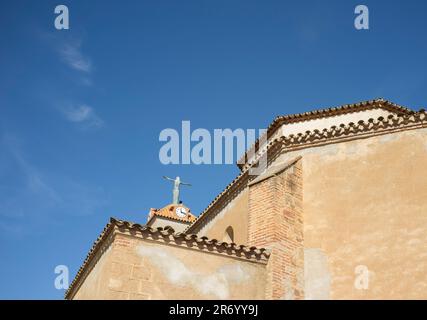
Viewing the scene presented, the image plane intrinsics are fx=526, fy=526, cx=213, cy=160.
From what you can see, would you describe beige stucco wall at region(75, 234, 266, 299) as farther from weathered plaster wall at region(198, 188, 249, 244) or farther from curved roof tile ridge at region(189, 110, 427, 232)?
curved roof tile ridge at region(189, 110, 427, 232)

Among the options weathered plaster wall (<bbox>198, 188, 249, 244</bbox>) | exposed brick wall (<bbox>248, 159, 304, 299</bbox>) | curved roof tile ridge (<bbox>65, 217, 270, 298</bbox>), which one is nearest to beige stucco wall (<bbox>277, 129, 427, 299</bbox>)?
exposed brick wall (<bbox>248, 159, 304, 299</bbox>)

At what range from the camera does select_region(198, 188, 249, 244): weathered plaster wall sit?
1508cm

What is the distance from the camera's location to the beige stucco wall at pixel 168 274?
413 inches

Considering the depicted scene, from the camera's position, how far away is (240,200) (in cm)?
1580

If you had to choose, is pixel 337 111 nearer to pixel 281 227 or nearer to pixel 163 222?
pixel 281 227

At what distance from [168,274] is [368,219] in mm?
4794

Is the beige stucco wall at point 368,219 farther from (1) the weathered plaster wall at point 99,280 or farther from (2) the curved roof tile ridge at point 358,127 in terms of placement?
(1) the weathered plaster wall at point 99,280

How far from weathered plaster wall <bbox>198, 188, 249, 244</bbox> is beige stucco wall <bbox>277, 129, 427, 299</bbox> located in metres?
2.40

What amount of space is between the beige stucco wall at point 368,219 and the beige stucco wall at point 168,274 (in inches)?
66.7
